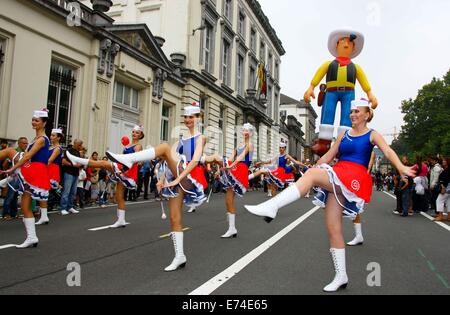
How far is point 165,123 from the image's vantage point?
2384 cm

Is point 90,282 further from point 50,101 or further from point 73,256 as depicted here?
point 50,101

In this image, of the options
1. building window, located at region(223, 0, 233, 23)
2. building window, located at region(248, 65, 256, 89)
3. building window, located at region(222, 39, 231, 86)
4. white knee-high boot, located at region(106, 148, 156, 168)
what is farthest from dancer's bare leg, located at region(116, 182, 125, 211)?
building window, located at region(248, 65, 256, 89)

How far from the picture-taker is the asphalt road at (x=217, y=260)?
3932 mm

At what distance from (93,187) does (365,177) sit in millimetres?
10615

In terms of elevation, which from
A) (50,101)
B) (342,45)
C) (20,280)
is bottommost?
(20,280)

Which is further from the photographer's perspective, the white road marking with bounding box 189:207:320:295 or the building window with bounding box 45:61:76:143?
the building window with bounding box 45:61:76:143

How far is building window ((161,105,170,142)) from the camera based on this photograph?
23.4 m

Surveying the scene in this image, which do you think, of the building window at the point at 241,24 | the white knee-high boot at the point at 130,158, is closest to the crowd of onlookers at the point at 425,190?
the white knee-high boot at the point at 130,158

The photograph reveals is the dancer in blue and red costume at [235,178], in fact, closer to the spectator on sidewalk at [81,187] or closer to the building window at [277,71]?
the spectator on sidewalk at [81,187]

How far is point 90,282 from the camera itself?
398 centimetres

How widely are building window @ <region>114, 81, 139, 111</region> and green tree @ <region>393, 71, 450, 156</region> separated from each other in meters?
40.6

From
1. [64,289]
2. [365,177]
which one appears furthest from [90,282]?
[365,177]
